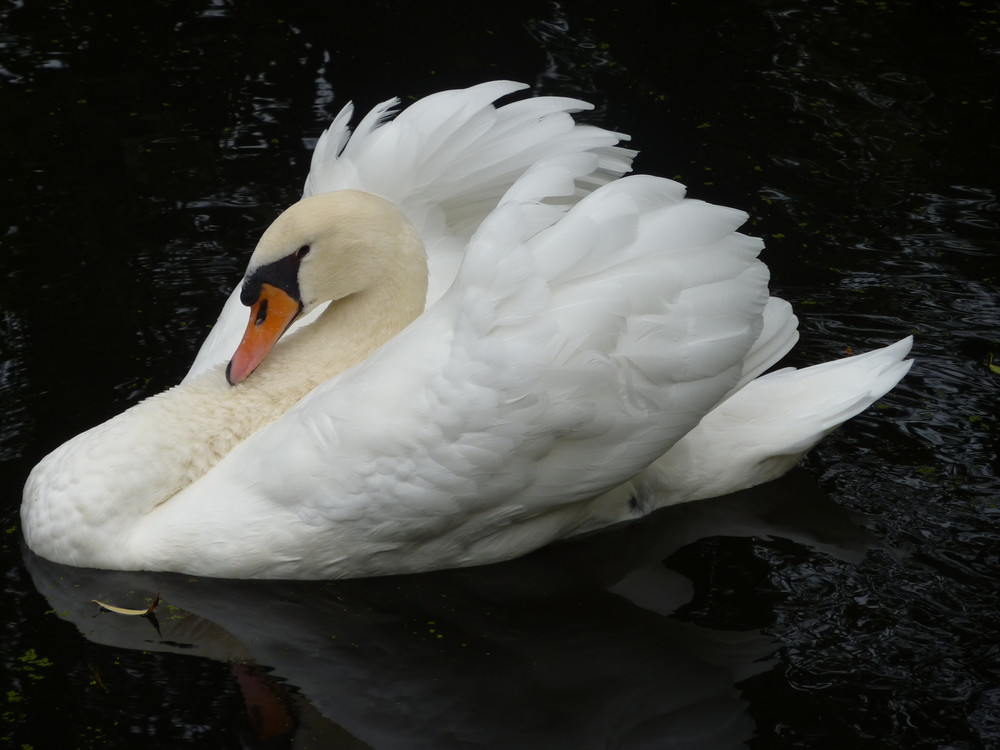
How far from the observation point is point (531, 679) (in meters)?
4.94

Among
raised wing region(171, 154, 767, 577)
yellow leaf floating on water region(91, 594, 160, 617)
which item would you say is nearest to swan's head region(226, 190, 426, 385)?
raised wing region(171, 154, 767, 577)

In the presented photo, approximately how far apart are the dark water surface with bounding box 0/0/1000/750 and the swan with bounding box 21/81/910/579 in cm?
24

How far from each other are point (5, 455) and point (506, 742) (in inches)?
112

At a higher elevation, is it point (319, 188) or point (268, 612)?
point (319, 188)

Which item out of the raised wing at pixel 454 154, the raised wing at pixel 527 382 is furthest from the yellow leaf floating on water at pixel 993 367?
the raised wing at pixel 454 154

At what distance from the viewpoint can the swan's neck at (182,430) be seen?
541 cm

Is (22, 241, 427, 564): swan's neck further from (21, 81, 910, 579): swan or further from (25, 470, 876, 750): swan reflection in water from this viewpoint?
(25, 470, 876, 750): swan reflection in water

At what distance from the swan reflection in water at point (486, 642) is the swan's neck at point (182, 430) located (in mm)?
237

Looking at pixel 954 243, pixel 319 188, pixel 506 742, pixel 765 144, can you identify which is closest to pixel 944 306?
pixel 954 243

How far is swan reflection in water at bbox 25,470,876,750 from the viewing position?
4.70 meters

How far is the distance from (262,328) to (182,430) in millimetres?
527

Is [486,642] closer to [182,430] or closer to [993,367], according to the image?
[182,430]

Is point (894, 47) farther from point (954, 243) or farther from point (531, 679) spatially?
point (531, 679)

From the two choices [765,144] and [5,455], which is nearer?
[5,455]
